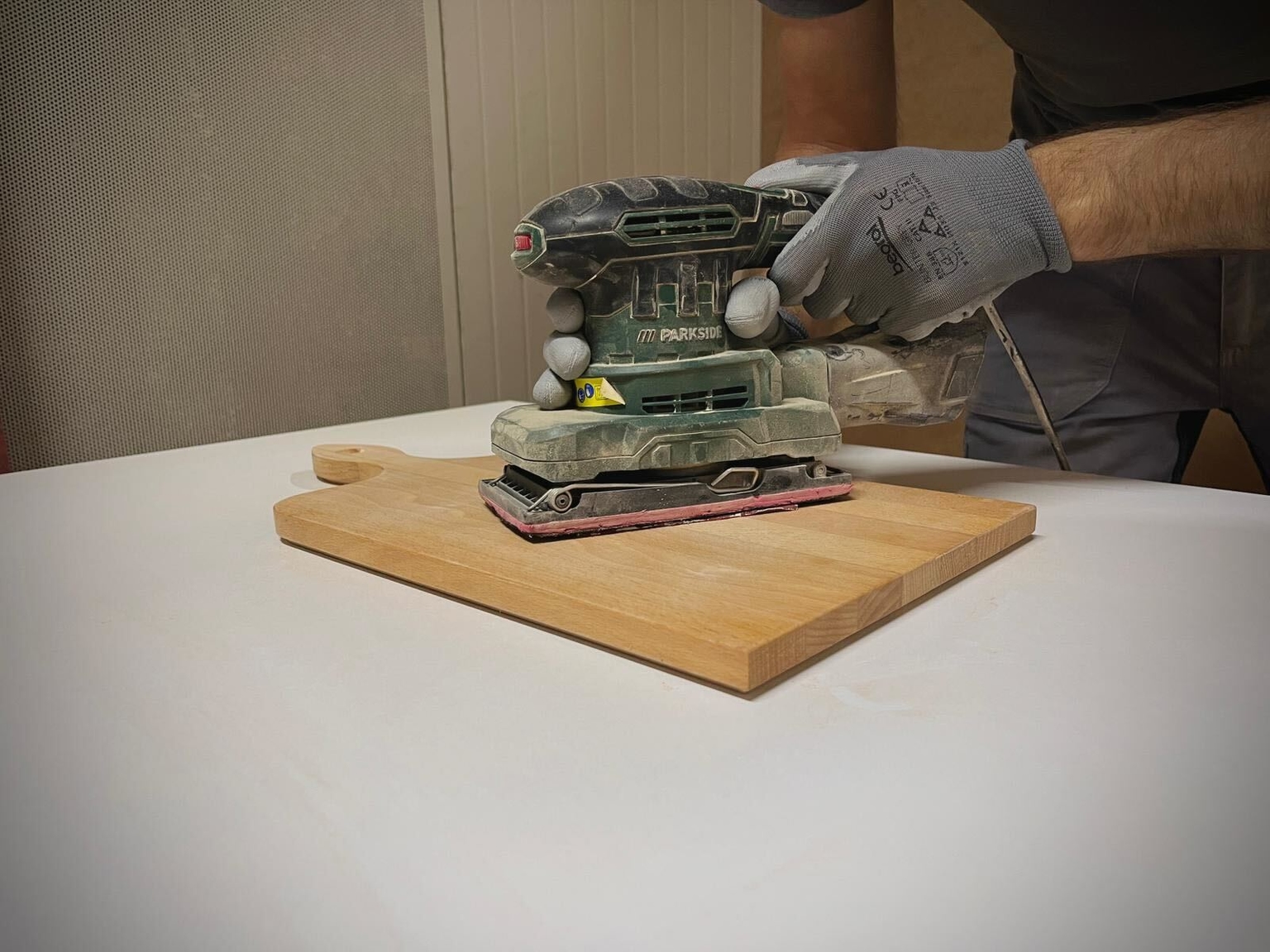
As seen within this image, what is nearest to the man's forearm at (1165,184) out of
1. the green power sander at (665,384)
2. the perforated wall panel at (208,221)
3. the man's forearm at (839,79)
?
the green power sander at (665,384)

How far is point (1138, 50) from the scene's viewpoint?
4.15ft

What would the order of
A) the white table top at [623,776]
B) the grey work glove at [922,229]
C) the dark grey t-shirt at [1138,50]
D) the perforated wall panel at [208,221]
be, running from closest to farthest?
1. the white table top at [623,776]
2. the grey work glove at [922,229]
3. the dark grey t-shirt at [1138,50]
4. the perforated wall panel at [208,221]

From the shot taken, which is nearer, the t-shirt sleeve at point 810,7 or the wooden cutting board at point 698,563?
the wooden cutting board at point 698,563

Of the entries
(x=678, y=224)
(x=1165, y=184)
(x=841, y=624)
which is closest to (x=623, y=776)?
(x=841, y=624)

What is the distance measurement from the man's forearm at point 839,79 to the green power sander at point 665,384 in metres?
0.60

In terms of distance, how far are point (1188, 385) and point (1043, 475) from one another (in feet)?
1.37

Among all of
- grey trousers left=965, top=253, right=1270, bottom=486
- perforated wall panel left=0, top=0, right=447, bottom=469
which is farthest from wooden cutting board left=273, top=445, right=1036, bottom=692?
perforated wall panel left=0, top=0, right=447, bottom=469

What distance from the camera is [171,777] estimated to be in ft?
1.92

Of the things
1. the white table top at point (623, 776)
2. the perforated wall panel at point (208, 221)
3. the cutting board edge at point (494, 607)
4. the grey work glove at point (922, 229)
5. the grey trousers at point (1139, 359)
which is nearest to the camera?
the white table top at point (623, 776)

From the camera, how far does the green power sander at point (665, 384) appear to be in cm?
98

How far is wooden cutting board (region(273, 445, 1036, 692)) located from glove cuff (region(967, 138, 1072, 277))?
0.31 meters

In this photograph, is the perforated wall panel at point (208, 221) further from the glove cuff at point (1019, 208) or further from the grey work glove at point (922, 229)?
the glove cuff at point (1019, 208)

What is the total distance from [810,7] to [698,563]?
1146 millimetres

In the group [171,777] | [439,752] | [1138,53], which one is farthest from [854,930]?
[1138,53]
